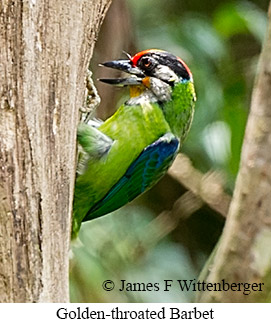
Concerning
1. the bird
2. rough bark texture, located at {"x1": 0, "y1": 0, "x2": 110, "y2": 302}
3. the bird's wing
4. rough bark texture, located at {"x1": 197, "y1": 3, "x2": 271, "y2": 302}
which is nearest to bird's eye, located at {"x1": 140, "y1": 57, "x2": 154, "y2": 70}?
the bird

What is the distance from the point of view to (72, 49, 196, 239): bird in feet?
9.34

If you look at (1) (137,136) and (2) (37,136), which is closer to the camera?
(2) (37,136)

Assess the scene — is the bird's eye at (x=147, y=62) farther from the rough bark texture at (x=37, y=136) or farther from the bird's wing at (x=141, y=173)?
the rough bark texture at (x=37, y=136)

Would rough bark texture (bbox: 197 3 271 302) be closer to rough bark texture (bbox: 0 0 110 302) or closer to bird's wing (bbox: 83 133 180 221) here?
bird's wing (bbox: 83 133 180 221)

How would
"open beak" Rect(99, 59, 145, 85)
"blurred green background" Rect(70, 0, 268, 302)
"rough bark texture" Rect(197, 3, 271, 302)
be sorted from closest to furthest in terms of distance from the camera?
"open beak" Rect(99, 59, 145, 85) < "rough bark texture" Rect(197, 3, 271, 302) < "blurred green background" Rect(70, 0, 268, 302)

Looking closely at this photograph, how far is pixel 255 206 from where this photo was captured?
355 cm

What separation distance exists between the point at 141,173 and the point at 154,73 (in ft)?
1.22

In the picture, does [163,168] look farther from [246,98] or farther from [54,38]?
[246,98]

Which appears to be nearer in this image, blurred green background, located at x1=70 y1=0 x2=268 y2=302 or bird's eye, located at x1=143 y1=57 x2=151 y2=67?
bird's eye, located at x1=143 y1=57 x2=151 y2=67

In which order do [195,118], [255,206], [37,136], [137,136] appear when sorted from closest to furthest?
[37,136], [137,136], [255,206], [195,118]

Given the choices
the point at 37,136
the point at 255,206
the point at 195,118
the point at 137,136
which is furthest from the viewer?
the point at 195,118

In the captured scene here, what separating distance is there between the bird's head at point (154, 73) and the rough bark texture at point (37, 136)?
22.9 inches
